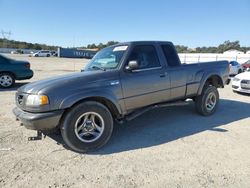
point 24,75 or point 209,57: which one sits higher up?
point 209,57

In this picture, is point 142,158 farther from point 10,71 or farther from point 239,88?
point 10,71

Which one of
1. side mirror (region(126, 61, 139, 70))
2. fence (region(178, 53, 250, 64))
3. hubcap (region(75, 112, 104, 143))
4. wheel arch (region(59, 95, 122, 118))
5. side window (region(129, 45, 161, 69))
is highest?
fence (region(178, 53, 250, 64))

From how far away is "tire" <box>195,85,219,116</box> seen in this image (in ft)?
20.3

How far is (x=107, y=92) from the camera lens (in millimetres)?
4281

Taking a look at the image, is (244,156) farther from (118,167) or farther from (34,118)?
(34,118)

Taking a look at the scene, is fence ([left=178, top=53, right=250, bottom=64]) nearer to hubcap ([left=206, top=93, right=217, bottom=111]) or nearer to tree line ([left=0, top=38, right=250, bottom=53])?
hubcap ([left=206, top=93, right=217, bottom=111])

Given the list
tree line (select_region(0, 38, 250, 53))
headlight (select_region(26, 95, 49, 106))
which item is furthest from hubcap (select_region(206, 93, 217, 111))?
tree line (select_region(0, 38, 250, 53))

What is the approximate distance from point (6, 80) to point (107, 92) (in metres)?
7.94

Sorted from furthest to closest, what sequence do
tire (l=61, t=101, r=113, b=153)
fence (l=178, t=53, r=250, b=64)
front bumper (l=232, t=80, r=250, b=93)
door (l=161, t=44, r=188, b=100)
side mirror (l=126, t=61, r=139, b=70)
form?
fence (l=178, t=53, r=250, b=64)
front bumper (l=232, t=80, r=250, b=93)
door (l=161, t=44, r=188, b=100)
side mirror (l=126, t=61, r=139, b=70)
tire (l=61, t=101, r=113, b=153)

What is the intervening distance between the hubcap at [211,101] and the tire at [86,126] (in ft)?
10.3

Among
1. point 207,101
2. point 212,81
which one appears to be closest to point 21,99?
point 207,101

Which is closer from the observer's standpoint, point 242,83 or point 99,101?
point 99,101

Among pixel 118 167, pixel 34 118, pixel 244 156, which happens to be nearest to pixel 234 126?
pixel 244 156

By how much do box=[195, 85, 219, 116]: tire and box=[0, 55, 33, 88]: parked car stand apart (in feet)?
26.0
